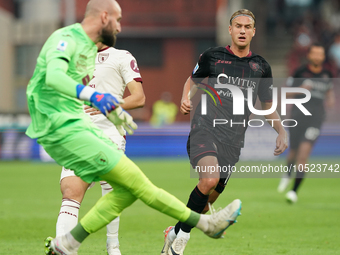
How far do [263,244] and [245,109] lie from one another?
1765mm

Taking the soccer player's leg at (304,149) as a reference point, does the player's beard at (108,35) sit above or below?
above

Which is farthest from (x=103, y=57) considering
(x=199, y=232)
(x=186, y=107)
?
(x=199, y=232)

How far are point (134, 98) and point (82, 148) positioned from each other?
158cm

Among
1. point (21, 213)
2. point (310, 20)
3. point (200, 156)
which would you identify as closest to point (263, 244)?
point (200, 156)

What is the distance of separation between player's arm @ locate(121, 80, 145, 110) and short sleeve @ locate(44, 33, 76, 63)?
1.55 meters

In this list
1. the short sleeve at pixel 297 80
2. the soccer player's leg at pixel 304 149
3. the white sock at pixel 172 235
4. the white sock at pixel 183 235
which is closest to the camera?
the white sock at pixel 183 235

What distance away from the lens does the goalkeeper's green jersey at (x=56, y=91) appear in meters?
4.69

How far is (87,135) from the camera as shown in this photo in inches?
187

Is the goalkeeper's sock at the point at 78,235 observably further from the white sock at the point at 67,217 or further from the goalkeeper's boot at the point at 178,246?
the goalkeeper's boot at the point at 178,246

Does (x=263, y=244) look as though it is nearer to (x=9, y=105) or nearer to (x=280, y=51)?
(x=280, y=51)

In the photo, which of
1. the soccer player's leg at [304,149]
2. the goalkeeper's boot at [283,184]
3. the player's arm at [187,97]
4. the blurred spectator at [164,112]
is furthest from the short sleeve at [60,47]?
the blurred spectator at [164,112]

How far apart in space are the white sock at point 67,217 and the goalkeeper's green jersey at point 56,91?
48.2 inches

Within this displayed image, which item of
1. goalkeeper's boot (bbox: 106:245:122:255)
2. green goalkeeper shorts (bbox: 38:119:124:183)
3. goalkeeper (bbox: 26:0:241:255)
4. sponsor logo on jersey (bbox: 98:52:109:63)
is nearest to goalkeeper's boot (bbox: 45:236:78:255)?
goalkeeper (bbox: 26:0:241:255)

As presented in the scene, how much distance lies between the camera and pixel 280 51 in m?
29.8
